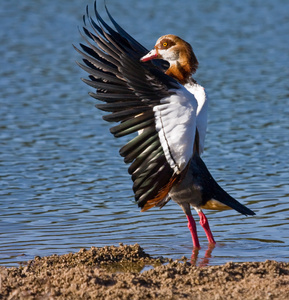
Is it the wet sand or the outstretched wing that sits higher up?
the outstretched wing

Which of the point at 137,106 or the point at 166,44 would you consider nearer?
the point at 137,106

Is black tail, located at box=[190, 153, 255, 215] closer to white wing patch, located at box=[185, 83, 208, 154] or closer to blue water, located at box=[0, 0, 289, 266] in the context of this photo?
white wing patch, located at box=[185, 83, 208, 154]

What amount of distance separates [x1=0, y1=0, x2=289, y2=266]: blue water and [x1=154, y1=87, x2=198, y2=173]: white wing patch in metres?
1.09

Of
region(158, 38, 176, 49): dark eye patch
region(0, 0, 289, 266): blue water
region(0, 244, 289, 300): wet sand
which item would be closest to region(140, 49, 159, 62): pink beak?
region(158, 38, 176, 49): dark eye patch

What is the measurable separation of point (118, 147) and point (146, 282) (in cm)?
566

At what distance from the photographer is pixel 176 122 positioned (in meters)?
6.55

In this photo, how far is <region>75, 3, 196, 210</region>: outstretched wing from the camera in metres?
6.55

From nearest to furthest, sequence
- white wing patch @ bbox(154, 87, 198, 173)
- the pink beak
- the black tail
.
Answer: white wing patch @ bbox(154, 87, 198, 173) → the black tail → the pink beak

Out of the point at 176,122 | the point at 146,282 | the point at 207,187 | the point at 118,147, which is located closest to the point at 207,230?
the point at 207,187

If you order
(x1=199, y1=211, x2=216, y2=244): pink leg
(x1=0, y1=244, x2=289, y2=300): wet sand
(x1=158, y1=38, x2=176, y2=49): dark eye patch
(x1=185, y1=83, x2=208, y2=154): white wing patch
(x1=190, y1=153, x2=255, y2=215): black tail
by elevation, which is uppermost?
(x1=158, y1=38, x2=176, y2=49): dark eye patch

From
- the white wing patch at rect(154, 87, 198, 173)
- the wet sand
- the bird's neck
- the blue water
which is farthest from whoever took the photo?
the blue water

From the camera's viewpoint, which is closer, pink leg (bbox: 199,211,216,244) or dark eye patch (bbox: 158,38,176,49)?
pink leg (bbox: 199,211,216,244)

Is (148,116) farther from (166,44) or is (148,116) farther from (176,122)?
(166,44)

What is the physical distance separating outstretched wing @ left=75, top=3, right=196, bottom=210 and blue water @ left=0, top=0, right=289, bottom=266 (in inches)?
34.4
